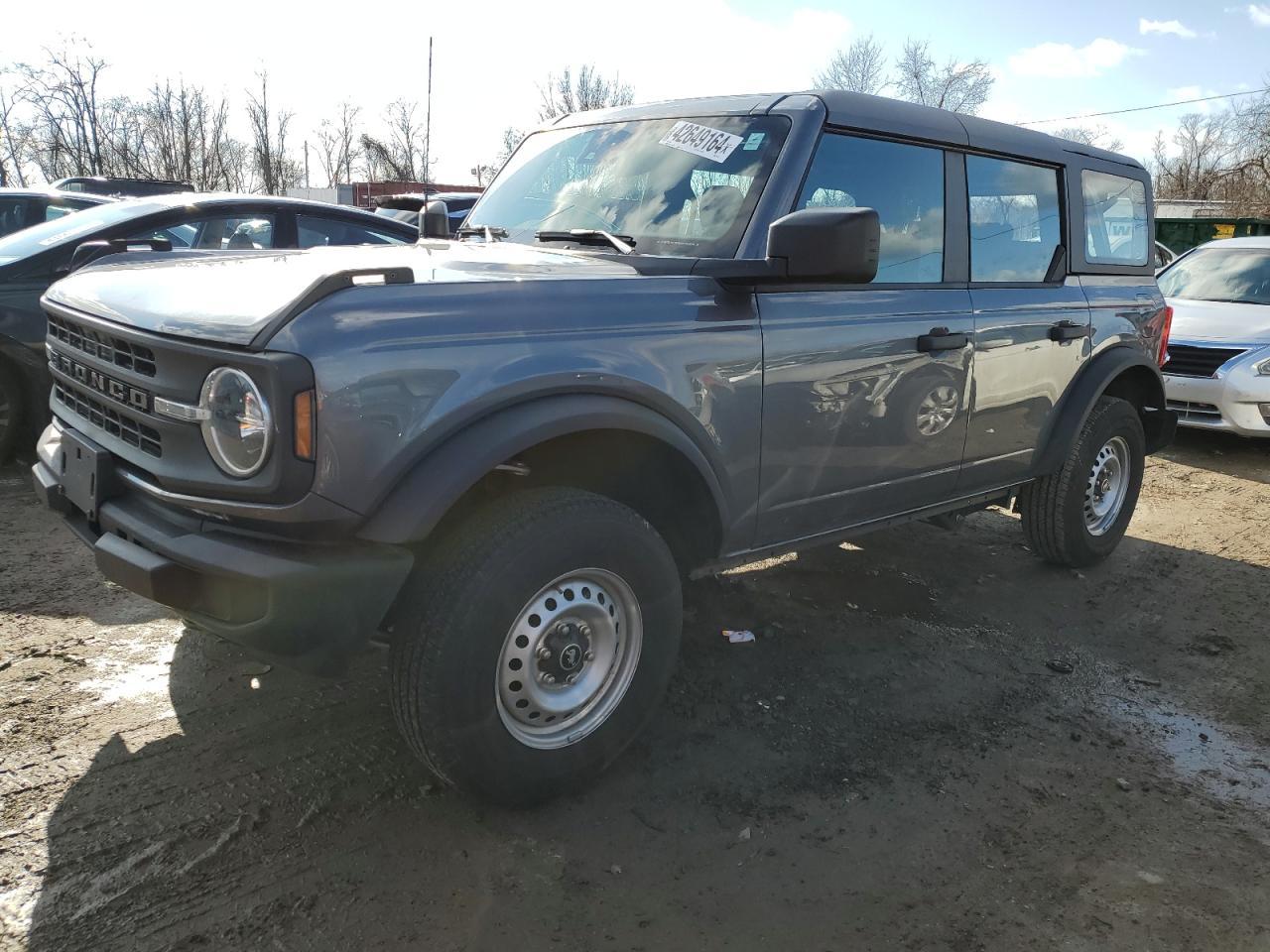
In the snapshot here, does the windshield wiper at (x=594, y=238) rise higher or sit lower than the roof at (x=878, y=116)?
lower

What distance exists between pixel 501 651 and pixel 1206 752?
2553 mm

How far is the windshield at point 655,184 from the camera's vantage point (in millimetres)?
3148

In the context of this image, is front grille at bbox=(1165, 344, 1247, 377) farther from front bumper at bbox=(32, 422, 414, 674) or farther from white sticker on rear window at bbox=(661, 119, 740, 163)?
front bumper at bbox=(32, 422, 414, 674)

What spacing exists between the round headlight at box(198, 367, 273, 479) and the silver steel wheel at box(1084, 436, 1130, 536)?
423cm

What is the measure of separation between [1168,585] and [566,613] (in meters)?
3.79

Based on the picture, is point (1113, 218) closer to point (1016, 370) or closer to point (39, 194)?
point (1016, 370)

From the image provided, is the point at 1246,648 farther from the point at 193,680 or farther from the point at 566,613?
the point at 193,680

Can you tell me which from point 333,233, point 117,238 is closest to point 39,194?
point 117,238

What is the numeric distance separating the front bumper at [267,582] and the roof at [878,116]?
83.6 inches

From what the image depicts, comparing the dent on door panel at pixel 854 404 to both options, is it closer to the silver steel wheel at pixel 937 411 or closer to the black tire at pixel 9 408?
the silver steel wheel at pixel 937 411

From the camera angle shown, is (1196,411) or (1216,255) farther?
(1216,255)

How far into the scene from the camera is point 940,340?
357cm

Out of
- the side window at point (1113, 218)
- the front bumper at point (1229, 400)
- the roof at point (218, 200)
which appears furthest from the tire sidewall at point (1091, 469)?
the roof at point (218, 200)

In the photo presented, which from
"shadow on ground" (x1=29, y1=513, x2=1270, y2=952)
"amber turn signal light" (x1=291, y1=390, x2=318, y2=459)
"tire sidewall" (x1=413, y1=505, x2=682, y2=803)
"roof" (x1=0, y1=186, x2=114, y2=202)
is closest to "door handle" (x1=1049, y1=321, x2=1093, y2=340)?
"shadow on ground" (x1=29, y1=513, x2=1270, y2=952)
